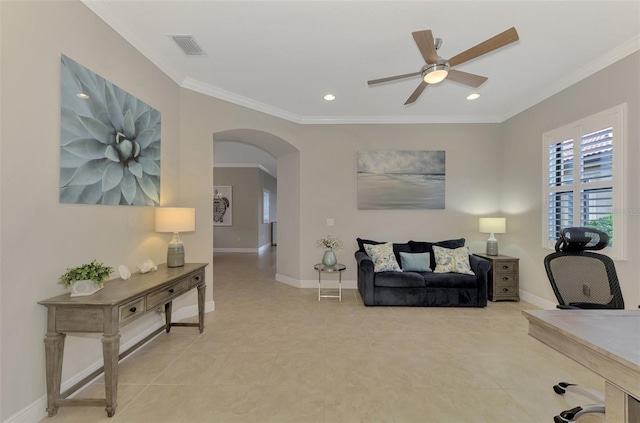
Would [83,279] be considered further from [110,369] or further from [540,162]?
[540,162]

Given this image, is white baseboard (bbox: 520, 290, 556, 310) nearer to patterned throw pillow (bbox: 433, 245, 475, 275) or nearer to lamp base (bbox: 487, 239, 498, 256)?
lamp base (bbox: 487, 239, 498, 256)

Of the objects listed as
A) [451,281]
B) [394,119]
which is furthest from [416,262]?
[394,119]

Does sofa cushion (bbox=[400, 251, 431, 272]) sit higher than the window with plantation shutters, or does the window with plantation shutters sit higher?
the window with plantation shutters

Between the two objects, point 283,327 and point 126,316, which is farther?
point 283,327

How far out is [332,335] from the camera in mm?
3012

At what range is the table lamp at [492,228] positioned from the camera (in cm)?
438

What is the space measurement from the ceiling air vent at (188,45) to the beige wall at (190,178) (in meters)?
0.42

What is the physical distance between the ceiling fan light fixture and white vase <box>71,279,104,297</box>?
3.14 m

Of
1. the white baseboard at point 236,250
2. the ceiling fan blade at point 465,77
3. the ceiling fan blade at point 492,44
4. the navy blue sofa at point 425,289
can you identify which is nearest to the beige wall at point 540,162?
the navy blue sofa at point 425,289

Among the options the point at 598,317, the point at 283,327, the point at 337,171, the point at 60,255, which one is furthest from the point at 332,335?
the point at 337,171

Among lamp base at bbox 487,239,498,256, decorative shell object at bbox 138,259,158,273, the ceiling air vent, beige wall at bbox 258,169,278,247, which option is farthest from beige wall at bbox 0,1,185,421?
beige wall at bbox 258,169,278,247

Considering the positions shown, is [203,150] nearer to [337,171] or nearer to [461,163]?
[337,171]

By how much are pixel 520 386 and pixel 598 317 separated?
109 cm

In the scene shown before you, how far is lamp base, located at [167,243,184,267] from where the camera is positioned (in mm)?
2869
